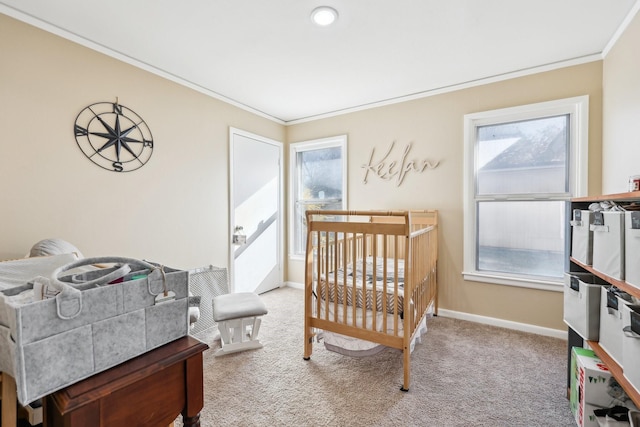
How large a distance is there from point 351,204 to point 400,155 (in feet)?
2.72

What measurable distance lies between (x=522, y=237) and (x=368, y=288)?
1745 millimetres

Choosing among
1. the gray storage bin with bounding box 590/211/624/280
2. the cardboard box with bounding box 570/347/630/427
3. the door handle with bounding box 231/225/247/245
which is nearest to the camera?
the gray storage bin with bounding box 590/211/624/280

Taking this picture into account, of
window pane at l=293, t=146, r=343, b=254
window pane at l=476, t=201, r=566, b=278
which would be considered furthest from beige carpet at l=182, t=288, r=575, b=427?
window pane at l=293, t=146, r=343, b=254

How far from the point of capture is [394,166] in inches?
132

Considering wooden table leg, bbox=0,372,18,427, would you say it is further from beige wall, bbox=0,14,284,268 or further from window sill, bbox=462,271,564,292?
window sill, bbox=462,271,564,292

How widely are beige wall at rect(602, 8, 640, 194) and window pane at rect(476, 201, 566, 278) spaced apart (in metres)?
0.48

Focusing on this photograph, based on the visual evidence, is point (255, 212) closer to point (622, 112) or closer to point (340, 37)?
point (340, 37)

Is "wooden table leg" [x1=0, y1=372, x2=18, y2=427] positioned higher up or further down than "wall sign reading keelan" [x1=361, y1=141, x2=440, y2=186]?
further down

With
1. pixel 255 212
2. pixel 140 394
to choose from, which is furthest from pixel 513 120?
pixel 140 394

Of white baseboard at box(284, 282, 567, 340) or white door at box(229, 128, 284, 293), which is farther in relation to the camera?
white door at box(229, 128, 284, 293)

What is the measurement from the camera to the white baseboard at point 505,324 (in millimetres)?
2566

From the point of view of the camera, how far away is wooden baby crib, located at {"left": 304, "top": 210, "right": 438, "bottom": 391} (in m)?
1.86

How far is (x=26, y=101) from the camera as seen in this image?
1914 millimetres

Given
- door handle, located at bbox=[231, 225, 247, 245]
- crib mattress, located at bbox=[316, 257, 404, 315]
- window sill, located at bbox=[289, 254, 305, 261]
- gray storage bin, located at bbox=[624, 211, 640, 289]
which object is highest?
gray storage bin, located at bbox=[624, 211, 640, 289]
